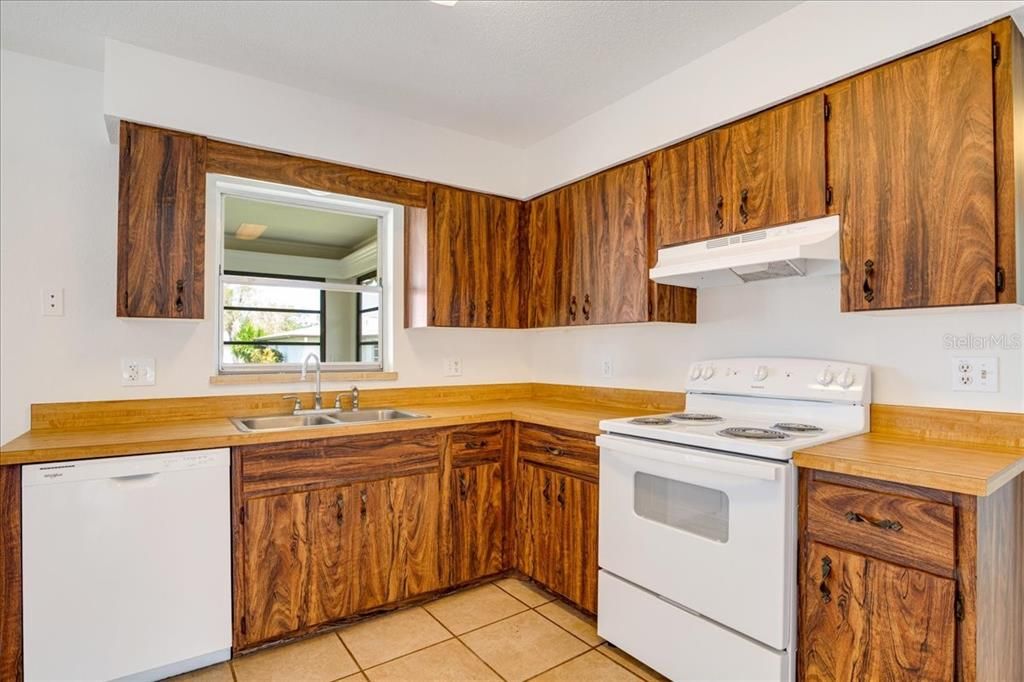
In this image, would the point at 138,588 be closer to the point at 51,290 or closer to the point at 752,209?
the point at 51,290

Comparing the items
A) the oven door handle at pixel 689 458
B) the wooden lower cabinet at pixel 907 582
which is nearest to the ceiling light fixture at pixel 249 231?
the oven door handle at pixel 689 458

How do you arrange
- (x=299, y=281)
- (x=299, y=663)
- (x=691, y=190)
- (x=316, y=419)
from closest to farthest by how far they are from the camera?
1. (x=299, y=663)
2. (x=691, y=190)
3. (x=316, y=419)
4. (x=299, y=281)

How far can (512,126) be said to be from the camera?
3.04 meters

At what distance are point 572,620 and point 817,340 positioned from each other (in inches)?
63.7

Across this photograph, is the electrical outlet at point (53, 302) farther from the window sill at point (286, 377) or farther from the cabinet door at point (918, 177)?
the cabinet door at point (918, 177)

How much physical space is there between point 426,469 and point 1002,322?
2257mm

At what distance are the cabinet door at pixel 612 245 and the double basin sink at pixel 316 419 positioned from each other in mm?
1088

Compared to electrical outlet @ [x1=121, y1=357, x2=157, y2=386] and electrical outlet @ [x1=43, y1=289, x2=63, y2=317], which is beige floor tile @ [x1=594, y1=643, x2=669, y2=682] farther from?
electrical outlet @ [x1=43, y1=289, x2=63, y2=317]

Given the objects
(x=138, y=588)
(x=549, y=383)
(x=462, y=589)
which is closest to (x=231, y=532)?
(x=138, y=588)

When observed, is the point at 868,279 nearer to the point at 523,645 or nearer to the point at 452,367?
the point at 523,645

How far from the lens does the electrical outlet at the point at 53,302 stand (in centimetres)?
225

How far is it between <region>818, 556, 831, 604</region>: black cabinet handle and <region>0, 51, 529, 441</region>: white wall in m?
2.64

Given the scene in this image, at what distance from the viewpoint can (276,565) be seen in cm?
217

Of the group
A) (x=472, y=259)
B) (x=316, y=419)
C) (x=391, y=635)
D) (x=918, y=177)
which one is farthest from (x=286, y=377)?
(x=918, y=177)
